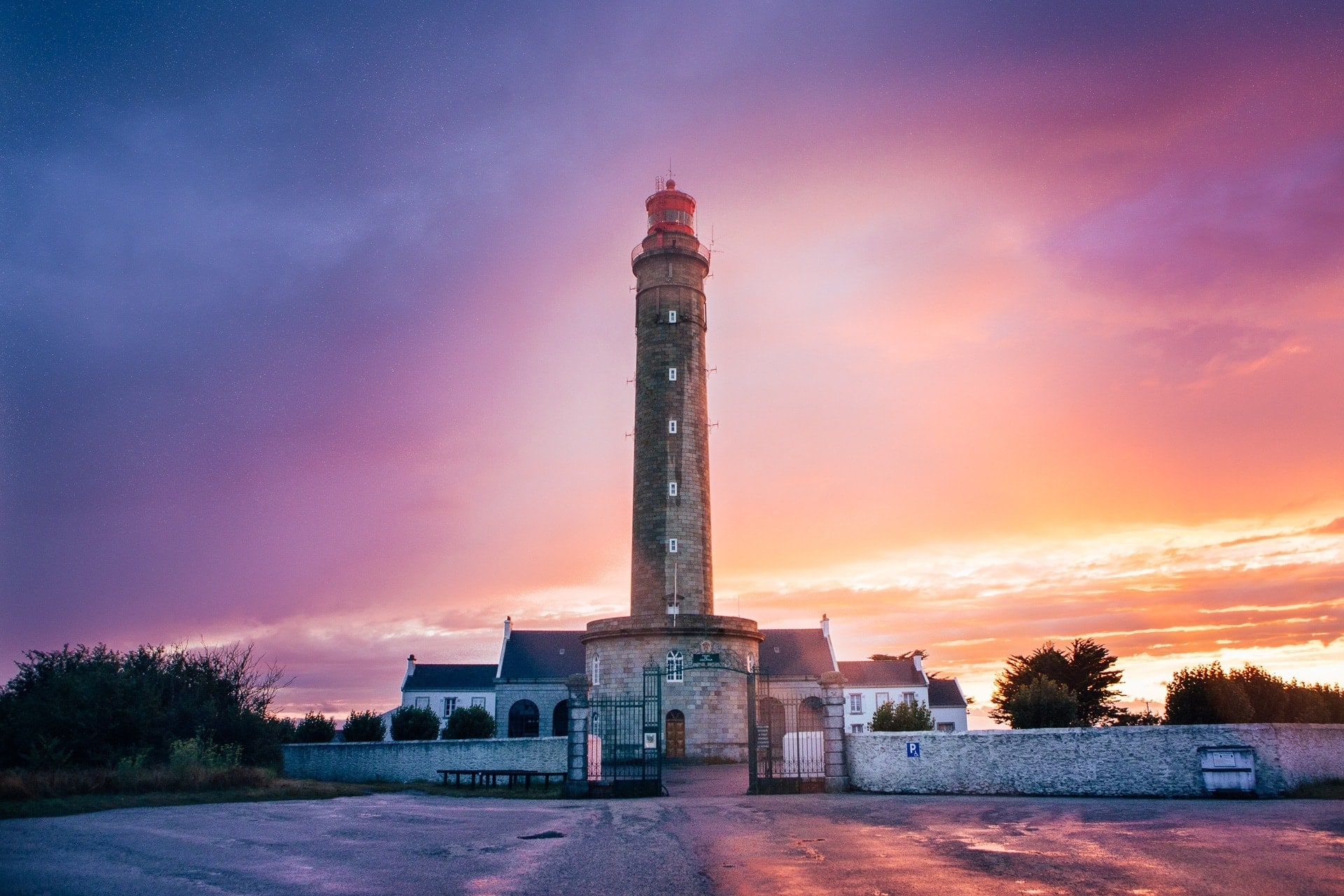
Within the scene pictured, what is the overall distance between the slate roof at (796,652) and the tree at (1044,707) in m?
19.2

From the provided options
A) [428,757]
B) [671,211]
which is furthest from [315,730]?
[671,211]

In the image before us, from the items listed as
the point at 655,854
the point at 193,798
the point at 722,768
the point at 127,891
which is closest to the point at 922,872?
the point at 655,854

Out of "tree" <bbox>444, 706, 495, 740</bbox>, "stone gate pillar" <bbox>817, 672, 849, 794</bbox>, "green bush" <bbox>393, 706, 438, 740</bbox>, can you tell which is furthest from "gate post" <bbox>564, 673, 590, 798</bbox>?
"green bush" <bbox>393, 706, 438, 740</bbox>

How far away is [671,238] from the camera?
38.6 m

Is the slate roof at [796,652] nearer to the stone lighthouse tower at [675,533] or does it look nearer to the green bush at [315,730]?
the stone lighthouse tower at [675,533]

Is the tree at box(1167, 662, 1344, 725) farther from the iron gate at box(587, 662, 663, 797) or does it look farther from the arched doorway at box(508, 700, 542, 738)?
the arched doorway at box(508, 700, 542, 738)

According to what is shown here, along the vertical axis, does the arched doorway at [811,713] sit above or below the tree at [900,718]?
below

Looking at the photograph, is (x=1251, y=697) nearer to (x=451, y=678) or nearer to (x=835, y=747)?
(x=835, y=747)

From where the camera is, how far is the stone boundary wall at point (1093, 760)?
16594mm

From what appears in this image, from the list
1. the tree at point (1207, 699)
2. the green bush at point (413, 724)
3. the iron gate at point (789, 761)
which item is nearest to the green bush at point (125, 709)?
the green bush at point (413, 724)

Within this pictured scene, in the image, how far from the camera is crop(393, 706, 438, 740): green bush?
42.8m

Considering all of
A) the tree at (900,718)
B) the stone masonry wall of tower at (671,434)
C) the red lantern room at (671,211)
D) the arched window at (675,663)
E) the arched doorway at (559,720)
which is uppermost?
the red lantern room at (671,211)

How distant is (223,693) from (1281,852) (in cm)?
3237

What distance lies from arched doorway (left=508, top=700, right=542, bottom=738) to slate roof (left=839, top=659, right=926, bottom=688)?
1848cm
